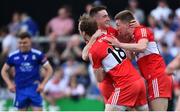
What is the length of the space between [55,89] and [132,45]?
7.60 m

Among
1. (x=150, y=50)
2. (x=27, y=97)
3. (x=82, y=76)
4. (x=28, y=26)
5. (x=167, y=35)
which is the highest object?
(x=28, y=26)

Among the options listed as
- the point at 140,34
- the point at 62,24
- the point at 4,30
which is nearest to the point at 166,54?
the point at 62,24

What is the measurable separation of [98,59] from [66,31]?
9.40m

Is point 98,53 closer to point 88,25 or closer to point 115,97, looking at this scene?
point 88,25

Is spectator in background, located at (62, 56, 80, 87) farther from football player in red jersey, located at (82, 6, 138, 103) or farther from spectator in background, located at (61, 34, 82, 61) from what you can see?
football player in red jersey, located at (82, 6, 138, 103)

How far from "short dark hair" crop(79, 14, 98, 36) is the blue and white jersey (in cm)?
376

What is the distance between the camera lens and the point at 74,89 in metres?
17.9

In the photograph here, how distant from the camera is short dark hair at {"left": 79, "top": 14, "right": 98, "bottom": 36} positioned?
10531mm

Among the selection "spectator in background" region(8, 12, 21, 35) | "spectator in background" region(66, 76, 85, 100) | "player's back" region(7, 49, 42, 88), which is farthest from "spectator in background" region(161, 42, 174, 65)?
"spectator in background" region(8, 12, 21, 35)

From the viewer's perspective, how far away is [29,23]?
65.2 feet

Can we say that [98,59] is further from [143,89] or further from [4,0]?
[4,0]

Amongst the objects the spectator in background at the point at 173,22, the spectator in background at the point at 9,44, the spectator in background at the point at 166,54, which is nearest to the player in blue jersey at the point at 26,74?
the spectator in background at the point at 166,54

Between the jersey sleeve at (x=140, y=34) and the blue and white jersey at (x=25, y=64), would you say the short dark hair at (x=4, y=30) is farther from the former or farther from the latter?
the jersey sleeve at (x=140, y=34)

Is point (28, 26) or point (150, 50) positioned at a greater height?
point (28, 26)
